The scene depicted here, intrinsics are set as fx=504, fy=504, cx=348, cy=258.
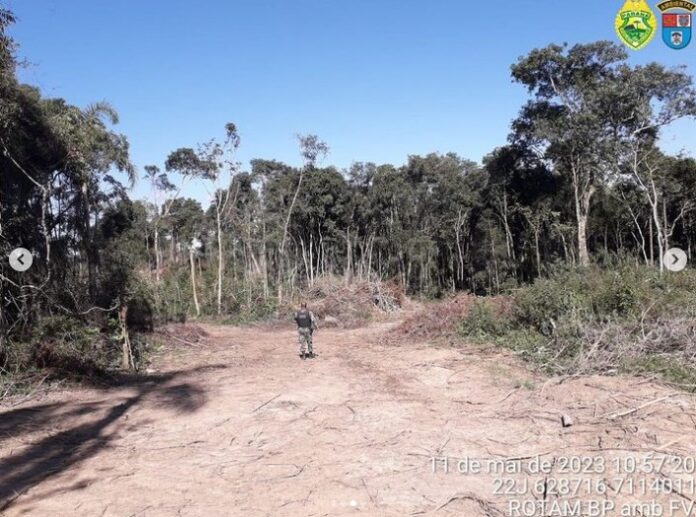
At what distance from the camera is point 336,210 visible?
33969 millimetres

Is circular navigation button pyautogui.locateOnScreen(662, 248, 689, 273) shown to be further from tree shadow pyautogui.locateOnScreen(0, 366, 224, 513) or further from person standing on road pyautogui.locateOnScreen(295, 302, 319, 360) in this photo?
tree shadow pyautogui.locateOnScreen(0, 366, 224, 513)

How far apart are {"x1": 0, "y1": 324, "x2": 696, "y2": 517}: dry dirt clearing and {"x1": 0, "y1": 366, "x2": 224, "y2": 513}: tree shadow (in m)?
0.03

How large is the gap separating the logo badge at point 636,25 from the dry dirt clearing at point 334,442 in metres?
8.67

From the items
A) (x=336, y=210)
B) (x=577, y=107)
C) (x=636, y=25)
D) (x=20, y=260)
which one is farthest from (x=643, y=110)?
(x=20, y=260)

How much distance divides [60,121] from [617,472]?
1258 cm

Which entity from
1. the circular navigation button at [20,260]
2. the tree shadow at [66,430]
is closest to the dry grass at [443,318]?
the tree shadow at [66,430]

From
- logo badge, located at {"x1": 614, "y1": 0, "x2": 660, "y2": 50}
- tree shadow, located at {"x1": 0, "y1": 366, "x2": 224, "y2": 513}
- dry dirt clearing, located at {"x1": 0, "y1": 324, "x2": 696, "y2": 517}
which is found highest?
logo badge, located at {"x1": 614, "y1": 0, "x2": 660, "y2": 50}

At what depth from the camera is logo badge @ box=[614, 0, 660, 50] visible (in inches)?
485

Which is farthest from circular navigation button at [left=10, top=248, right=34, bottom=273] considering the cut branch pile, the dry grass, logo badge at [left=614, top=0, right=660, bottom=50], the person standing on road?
logo badge at [left=614, top=0, right=660, bottom=50]

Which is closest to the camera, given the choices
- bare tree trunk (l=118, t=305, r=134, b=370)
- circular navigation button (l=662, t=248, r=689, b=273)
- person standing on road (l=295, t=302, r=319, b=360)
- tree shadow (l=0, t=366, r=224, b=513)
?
tree shadow (l=0, t=366, r=224, b=513)

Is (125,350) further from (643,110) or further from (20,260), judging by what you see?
(643,110)

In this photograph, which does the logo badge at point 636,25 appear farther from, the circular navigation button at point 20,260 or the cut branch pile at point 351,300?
the circular navigation button at point 20,260

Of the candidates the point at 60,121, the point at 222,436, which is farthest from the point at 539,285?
the point at 60,121

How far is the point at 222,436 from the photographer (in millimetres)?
6520
